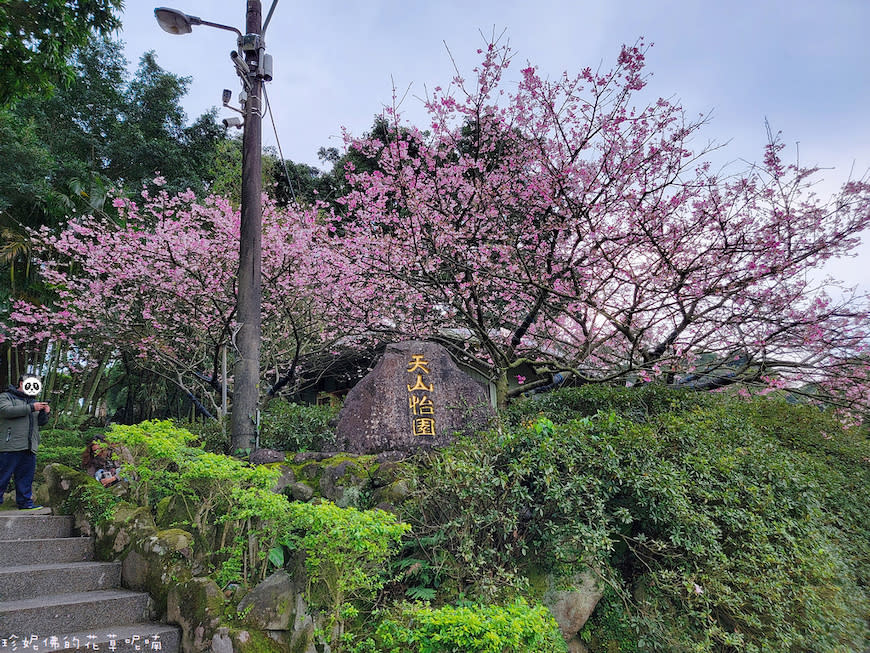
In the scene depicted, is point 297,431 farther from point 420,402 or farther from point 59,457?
point 59,457

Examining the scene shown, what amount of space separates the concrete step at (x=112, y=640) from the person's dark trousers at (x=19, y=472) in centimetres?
302

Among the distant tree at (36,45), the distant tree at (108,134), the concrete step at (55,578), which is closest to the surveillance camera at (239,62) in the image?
the distant tree at (36,45)

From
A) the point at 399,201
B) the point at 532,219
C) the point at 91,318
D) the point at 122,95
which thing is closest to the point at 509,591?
the point at 532,219

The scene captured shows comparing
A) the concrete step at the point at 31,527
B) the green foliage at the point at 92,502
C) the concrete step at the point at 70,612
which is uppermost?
the green foliage at the point at 92,502

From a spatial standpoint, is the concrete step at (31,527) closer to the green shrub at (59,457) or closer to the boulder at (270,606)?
the boulder at (270,606)

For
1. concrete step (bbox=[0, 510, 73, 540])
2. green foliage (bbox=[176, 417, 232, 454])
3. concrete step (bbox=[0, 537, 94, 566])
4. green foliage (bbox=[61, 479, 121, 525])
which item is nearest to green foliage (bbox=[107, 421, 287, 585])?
green foliage (bbox=[61, 479, 121, 525])

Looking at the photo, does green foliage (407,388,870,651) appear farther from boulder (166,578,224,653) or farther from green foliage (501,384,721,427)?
boulder (166,578,224,653)

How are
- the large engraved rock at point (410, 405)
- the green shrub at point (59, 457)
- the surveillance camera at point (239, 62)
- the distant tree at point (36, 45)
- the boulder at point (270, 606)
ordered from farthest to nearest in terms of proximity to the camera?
the green shrub at point (59, 457)
the distant tree at point (36, 45)
the surveillance camera at point (239, 62)
the large engraved rock at point (410, 405)
the boulder at point (270, 606)

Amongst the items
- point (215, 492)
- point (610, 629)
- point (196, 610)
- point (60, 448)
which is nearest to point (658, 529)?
point (610, 629)

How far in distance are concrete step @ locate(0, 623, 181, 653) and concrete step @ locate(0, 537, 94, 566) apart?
1.10 meters

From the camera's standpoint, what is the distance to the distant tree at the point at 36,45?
672 cm

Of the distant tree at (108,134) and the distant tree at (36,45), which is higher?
the distant tree at (108,134)

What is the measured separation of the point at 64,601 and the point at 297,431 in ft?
9.40

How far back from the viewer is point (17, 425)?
5418mm
